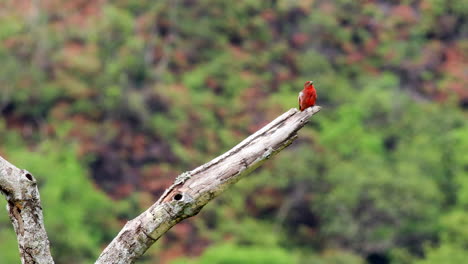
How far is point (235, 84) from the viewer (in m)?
26.1

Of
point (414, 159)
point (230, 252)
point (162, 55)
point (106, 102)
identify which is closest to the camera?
point (230, 252)

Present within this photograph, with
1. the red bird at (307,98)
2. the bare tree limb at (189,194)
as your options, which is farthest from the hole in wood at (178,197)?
the red bird at (307,98)

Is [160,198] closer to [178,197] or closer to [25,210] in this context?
[178,197]

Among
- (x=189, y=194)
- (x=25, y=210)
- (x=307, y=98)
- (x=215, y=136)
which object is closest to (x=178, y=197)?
(x=189, y=194)

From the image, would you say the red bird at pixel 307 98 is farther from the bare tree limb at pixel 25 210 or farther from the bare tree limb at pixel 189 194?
the bare tree limb at pixel 25 210

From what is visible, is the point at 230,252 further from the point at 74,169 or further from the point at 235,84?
the point at 235,84

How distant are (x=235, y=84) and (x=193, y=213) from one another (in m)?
23.5

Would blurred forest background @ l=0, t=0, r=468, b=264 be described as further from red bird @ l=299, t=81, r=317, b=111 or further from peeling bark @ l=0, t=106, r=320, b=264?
peeling bark @ l=0, t=106, r=320, b=264

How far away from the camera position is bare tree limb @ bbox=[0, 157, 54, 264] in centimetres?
245

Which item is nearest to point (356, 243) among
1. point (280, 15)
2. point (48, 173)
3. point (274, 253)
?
point (274, 253)

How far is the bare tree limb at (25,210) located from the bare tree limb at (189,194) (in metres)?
0.18

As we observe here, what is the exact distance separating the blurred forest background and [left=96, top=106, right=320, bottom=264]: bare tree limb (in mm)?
14988

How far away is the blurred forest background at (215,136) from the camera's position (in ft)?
68.7

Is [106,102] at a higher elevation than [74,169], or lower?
higher
